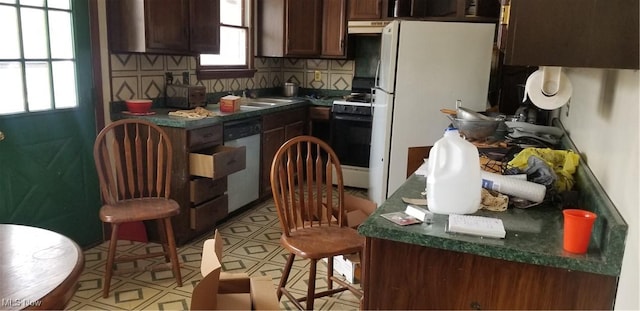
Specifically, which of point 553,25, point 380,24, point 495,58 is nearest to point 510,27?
point 553,25

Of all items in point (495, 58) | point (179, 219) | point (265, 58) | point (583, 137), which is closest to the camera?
point (583, 137)

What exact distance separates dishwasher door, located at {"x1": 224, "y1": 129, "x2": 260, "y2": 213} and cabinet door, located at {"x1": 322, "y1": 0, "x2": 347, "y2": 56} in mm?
1391

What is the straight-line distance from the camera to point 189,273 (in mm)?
2727

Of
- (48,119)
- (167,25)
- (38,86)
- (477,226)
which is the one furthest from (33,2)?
(477,226)

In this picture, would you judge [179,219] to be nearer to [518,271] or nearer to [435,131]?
[435,131]

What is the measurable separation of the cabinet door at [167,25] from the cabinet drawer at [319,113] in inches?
63.3

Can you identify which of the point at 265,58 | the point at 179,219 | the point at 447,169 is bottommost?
the point at 179,219

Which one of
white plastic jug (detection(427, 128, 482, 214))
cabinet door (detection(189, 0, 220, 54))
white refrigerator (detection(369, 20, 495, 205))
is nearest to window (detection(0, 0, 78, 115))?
cabinet door (detection(189, 0, 220, 54))

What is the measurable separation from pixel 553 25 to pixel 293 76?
4.17 meters

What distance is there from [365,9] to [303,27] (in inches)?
24.8

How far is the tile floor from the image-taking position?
94.0 inches

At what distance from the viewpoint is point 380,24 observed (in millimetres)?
4207

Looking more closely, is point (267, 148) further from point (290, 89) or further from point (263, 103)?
point (290, 89)

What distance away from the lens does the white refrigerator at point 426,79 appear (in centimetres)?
303
